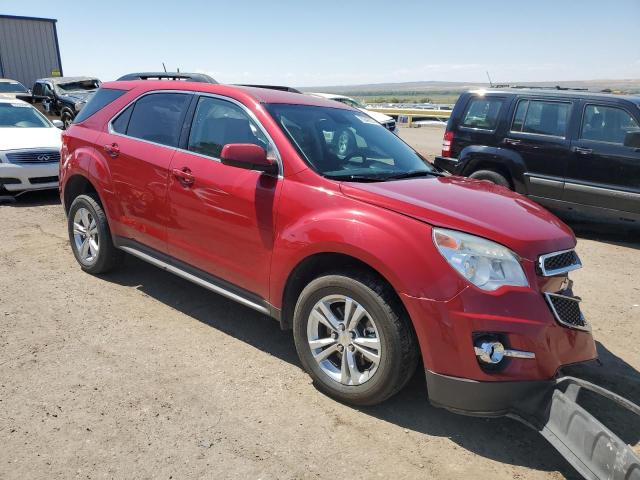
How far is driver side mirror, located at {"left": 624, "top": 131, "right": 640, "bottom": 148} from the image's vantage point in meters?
6.58

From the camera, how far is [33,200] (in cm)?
845

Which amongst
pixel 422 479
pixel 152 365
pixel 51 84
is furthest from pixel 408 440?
pixel 51 84

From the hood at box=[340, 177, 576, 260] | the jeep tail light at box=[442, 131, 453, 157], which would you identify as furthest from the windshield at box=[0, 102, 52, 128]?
the hood at box=[340, 177, 576, 260]

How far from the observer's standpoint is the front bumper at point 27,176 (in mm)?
7848

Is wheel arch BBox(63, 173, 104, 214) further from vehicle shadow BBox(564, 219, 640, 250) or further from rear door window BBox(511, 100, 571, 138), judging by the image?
vehicle shadow BBox(564, 219, 640, 250)

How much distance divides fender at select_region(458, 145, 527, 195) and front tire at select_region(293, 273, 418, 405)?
5.47m

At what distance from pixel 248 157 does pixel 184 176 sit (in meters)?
0.80

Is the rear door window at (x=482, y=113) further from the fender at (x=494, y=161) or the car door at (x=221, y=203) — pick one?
the car door at (x=221, y=203)

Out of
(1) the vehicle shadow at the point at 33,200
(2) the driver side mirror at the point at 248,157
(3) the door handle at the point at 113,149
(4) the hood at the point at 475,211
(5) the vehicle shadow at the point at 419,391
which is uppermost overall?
(2) the driver side mirror at the point at 248,157

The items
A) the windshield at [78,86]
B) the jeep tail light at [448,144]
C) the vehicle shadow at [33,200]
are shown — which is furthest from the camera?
the windshield at [78,86]

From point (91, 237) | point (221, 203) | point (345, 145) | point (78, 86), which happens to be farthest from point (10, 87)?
point (345, 145)

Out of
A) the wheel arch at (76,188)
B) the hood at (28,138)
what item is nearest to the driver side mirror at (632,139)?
the wheel arch at (76,188)

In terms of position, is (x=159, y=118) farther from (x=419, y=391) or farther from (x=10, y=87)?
(x=10, y=87)

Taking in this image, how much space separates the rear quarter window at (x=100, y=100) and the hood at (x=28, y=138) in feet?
10.9
